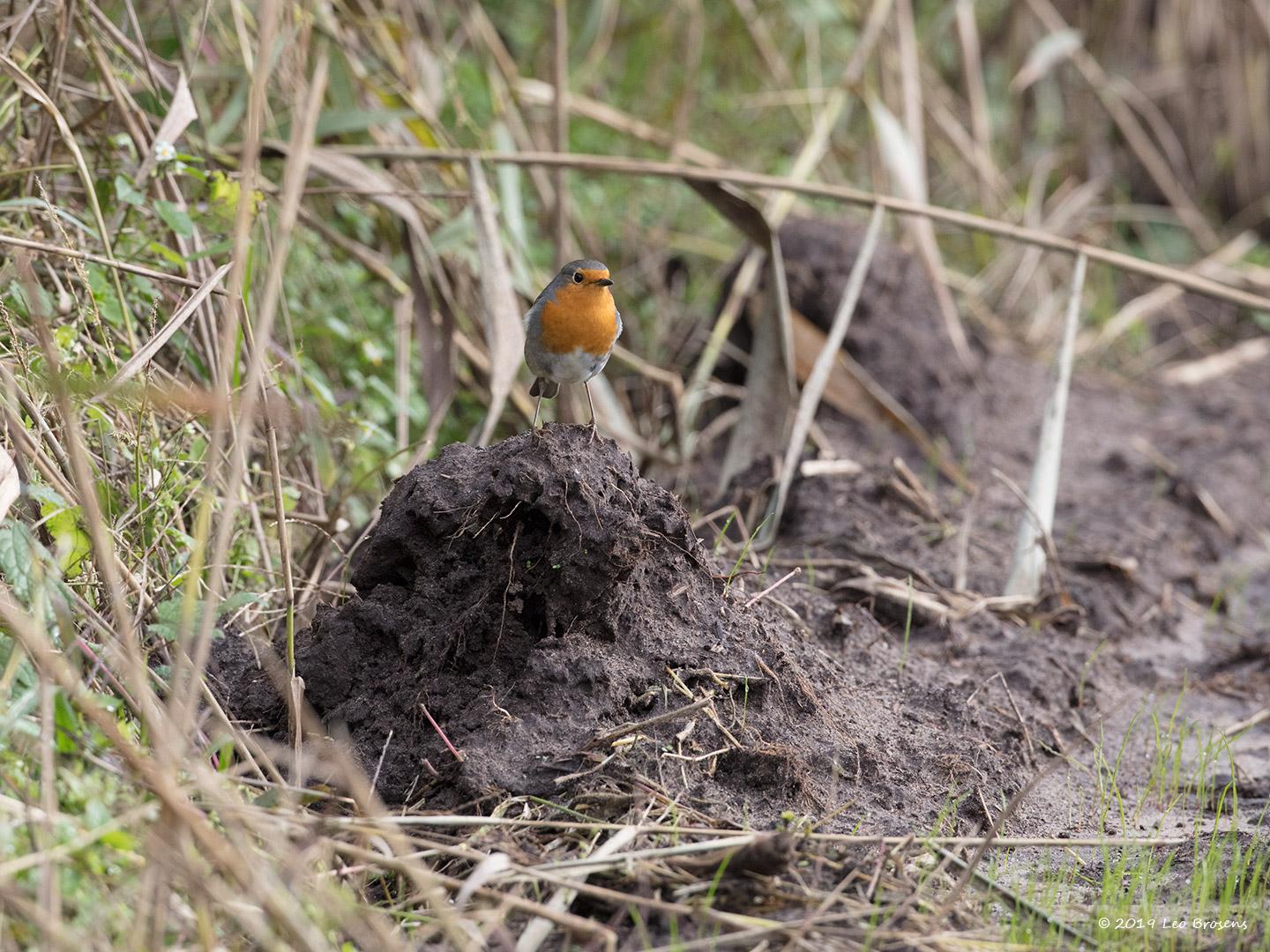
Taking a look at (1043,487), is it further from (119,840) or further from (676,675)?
(119,840)

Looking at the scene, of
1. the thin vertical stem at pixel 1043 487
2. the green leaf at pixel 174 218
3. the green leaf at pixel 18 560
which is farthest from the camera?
the thin vertical stem at pixel 1043 487

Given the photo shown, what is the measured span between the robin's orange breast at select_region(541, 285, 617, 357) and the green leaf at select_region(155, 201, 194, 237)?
1.00 metres

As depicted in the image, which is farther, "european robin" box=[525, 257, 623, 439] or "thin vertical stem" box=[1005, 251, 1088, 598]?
"thin vertical stem" box=[1005, 251, 1088, 598]

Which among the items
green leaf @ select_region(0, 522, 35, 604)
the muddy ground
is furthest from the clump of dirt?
green leaf @ select_region(0, 522, 35, 604)

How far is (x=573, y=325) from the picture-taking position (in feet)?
10.7

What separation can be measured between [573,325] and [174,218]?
1.15m

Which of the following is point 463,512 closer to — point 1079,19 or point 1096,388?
point 1096,388

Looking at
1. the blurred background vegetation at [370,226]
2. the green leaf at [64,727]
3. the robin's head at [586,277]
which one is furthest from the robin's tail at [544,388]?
the green leaf at [64,727]

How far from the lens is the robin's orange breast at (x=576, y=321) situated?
3.26 meters

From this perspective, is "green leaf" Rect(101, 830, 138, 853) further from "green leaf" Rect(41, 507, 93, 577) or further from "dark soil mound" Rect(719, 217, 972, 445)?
"dark soil mound" Rect(719, 217, 972, 445)

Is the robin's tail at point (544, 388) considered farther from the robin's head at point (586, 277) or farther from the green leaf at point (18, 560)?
the green leaf at point (18, 560)

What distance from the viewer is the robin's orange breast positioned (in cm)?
326

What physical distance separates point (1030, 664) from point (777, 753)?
4.19 feet

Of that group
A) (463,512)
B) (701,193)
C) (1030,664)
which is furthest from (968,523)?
(463,512)
